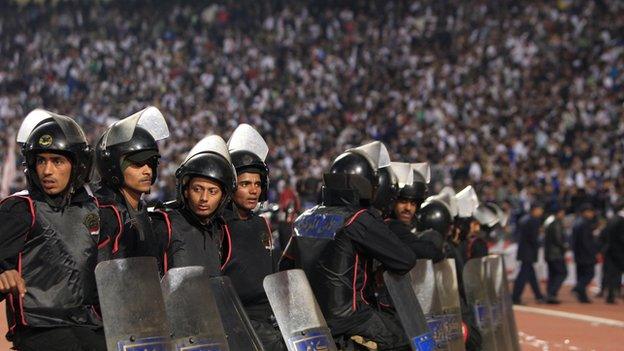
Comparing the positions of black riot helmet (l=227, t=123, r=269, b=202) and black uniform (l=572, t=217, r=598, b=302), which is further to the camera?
black uniform (l=572, t=217, r=598, b=302)

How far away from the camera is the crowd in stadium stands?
97.6 feet

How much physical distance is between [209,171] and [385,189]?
6.56 ft

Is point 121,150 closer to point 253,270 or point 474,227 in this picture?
point 253,270

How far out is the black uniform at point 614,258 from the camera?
21.9 meters

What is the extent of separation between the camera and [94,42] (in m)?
39.2

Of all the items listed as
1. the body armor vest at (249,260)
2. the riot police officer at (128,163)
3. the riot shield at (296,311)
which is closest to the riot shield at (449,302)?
the body armor vest at (249,260)

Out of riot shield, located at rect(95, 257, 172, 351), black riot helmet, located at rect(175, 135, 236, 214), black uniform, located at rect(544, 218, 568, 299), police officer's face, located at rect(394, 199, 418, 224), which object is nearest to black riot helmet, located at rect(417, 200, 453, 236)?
police officer's face, located at rect(394, 199, 418, 224)

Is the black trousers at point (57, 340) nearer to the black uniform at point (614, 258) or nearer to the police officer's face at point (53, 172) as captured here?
the police officer's face at point (53, 172)

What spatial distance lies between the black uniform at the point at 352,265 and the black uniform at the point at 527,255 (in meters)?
14.1

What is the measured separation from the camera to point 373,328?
7.42 meters

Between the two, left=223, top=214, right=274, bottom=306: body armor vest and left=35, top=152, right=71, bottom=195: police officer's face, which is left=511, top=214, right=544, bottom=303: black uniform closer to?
left=223, top=214, right=274, bottom=306: body armor vest

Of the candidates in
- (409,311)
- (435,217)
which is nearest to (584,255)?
(435,217)

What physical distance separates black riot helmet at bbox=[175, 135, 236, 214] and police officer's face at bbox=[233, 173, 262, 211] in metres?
0.69

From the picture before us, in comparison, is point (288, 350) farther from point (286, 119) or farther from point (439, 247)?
point (286, 119)
